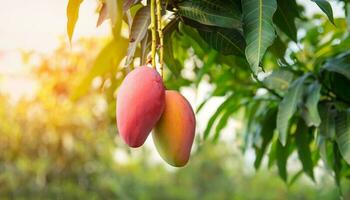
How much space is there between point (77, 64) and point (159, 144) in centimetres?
327

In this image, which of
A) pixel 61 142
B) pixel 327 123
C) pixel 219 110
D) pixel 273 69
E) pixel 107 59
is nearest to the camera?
pixel 107 59

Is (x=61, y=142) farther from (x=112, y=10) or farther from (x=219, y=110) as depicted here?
(x=112, y=10)

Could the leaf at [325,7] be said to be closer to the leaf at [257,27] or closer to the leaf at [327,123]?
the leaf at [257,27]

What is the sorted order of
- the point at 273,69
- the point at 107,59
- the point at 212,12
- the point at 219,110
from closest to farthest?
the point at 212,12 < the point at 107,59 < the point at 273,69 < the point at 219,110

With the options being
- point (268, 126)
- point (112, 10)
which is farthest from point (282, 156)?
point (112, 10)

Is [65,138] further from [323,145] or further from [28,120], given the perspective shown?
[323,145]

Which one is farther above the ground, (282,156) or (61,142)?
(282,156)

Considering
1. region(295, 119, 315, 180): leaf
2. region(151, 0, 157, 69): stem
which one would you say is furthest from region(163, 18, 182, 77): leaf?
region(295, 119, 315, 180): leaf

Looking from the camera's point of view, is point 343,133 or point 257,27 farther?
Answer: point 343,133

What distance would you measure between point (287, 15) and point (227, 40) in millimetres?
128

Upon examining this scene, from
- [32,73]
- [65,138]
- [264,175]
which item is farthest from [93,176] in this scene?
[264,175]

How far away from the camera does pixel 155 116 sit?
52 cm

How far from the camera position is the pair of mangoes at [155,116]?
20.2 inches

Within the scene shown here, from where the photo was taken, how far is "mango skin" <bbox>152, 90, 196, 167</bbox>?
20.7 inches
